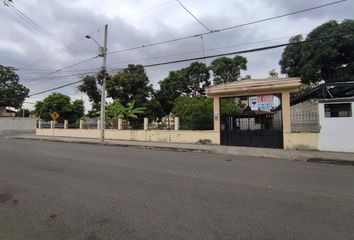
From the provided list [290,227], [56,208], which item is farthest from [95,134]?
[290,227]

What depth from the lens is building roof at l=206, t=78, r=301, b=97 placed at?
17.1 metres

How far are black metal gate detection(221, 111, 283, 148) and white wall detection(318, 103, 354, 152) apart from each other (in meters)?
2.27

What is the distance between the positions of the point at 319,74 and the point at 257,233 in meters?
25.4

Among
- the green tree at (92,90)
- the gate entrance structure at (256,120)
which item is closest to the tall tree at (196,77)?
the green tree at (92,90)

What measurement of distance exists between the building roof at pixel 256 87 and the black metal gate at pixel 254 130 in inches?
55.8

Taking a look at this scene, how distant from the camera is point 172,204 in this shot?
221 inches

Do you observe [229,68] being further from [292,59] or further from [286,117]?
[286,117]

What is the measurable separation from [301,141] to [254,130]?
276cm

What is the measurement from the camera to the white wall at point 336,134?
604 inches

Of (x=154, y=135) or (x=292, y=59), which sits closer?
(x=154, y=135)

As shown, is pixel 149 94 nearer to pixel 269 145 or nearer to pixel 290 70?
pixel 290 70

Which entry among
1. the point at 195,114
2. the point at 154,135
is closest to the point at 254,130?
the point at 195,114

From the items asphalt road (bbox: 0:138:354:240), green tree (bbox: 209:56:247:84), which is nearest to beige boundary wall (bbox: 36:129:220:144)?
asphalt road (bbox: 0:138:354:240)

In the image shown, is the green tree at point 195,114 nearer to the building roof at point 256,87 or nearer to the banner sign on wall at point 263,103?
the building roof at point 256,87
